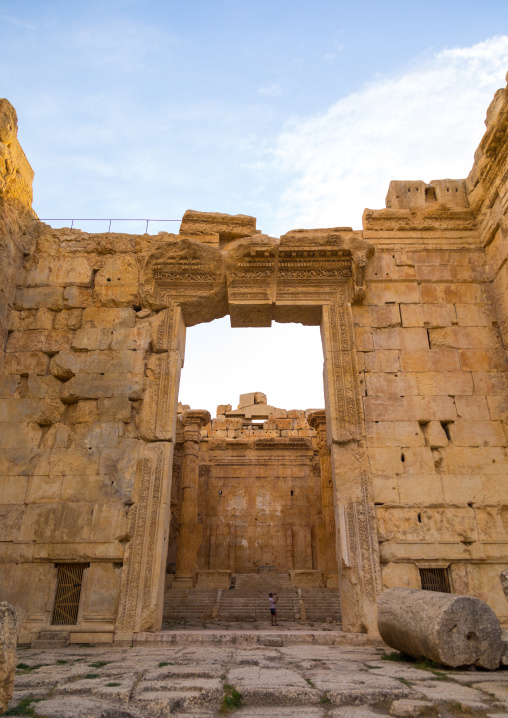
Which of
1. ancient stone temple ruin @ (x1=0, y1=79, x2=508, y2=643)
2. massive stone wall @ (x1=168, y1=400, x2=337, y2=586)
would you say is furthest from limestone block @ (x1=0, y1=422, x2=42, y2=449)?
massive stone wall @ (x1=168, y1=400, x2=337, y2=586)

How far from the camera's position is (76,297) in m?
8.66

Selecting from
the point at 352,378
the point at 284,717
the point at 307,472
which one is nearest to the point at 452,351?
the point at 352,378

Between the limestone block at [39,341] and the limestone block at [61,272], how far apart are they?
0.91m

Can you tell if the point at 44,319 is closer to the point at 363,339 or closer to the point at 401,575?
the point at 363,339

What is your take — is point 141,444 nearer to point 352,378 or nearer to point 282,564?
point 352,378

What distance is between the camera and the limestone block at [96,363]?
26.6 ft

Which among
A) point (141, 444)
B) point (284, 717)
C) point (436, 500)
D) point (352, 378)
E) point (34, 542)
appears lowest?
point (284, 717)

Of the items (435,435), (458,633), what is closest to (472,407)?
(435,435)

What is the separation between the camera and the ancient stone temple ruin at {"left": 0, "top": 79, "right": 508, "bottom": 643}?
7023 mm

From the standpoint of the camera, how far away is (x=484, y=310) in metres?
8.54

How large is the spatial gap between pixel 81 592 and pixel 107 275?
488 centimetres

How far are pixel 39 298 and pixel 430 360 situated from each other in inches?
253

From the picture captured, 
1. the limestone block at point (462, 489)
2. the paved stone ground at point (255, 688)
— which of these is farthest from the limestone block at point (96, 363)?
the limestone block at point (462, 489)

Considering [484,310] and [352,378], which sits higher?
[484,310]
